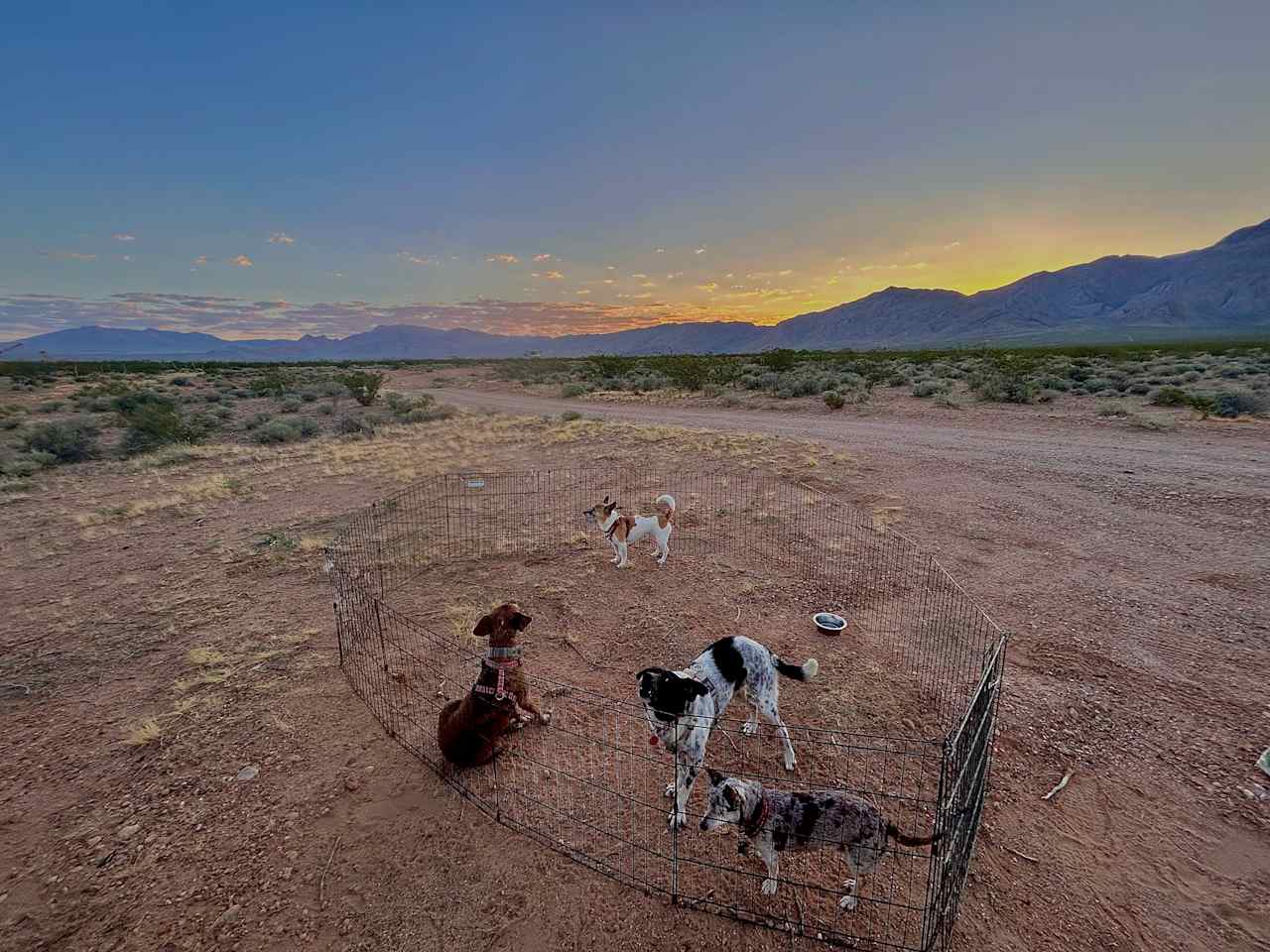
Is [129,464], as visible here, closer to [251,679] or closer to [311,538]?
[311,538]

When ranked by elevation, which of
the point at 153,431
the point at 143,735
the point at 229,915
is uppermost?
the point at 153,431

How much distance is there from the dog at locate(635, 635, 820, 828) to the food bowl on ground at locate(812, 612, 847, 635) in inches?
74.6

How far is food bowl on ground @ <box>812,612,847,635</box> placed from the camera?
6.41 metres

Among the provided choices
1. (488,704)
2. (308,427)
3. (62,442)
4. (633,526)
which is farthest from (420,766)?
(62,442)

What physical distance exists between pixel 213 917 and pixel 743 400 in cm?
2721

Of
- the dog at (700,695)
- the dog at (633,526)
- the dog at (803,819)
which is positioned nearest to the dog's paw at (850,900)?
the dog at (803,819)

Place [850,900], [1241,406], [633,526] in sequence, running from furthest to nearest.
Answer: [1241,406]
[633,526]
[850,900]

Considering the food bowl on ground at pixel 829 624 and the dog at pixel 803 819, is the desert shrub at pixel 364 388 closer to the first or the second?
the food bowl on ground at pixel 829 624

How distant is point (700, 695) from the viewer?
3898 mm

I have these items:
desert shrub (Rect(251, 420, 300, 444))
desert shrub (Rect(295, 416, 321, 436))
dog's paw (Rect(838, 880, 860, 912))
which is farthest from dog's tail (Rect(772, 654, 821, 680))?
desert shrub (Rect(295, 416, 321, 436))

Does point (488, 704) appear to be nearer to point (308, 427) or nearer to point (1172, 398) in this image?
point (308, 427)

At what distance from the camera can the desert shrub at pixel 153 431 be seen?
62.6ft

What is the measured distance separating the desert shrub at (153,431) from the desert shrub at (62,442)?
93 cm

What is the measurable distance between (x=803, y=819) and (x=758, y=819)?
11.4 inches
